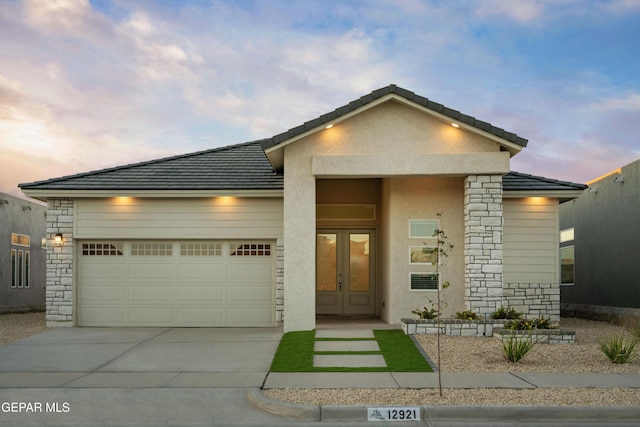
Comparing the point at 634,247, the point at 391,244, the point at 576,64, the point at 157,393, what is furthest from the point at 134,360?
the point at 634,247

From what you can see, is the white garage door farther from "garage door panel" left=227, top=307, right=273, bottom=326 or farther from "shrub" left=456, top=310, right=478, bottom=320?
"shrub" left=456, top=310, right=478, bottom=320

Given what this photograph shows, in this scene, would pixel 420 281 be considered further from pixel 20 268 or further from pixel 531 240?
pixel 20 268

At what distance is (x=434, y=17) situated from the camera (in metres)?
15.7

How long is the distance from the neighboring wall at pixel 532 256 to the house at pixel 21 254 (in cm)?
1789

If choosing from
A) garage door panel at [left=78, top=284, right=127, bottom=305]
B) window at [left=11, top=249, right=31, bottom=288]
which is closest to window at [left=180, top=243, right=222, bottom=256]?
garage door panel at [left=78, top=284, right=127, bottom=305]

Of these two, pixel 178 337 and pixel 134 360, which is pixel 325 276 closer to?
pixel 178 337

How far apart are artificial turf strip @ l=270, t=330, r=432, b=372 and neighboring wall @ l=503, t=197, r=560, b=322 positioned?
13.6 feet

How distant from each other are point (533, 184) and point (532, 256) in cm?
193

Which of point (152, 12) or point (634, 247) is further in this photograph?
point (634, 247)

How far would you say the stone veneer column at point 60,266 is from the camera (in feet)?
54.1

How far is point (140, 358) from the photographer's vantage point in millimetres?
12000

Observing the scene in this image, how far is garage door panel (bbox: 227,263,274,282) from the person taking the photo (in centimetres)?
1652

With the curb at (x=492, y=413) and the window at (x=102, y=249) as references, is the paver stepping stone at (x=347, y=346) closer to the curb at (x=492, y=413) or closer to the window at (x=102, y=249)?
the curb at (x=492, y=413)

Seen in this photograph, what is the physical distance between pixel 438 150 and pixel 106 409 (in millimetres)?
9321
